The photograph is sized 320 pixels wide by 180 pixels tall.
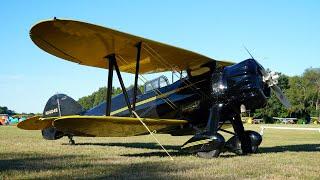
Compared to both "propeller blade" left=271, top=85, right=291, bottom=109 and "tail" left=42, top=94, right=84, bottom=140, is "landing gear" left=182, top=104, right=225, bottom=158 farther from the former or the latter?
"tail" left=42, top=94, right=84, bottom=140

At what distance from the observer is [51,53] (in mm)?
10766

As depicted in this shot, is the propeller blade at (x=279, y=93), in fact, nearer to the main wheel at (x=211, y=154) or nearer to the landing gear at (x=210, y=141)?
the landing gear at (x=210, y=141)

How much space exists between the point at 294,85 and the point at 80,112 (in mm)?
87735

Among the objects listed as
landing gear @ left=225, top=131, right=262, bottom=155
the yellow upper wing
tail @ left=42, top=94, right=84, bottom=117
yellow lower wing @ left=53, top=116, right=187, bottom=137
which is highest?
the yellow upper wing

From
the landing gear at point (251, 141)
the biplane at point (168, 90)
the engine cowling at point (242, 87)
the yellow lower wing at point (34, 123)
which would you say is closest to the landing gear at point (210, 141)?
the biplane at point (168, 90)

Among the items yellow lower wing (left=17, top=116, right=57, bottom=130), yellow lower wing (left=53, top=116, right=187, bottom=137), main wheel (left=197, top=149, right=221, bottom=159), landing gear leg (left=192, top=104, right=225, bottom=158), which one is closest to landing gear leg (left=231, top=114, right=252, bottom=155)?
landing gear leg (left=192, top=104, right=225, bottom=158)

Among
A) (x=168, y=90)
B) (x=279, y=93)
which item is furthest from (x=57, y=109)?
(x=279, y=93)

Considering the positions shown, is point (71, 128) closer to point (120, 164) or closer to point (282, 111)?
point (120, 164)

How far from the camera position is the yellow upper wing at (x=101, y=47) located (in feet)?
30.2

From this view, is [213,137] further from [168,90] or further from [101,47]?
[101,47]

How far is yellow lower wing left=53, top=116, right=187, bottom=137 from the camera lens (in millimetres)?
9438

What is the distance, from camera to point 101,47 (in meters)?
10.7

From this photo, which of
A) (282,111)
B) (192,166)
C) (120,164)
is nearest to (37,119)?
(120,164)

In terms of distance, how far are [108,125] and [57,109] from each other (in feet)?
16.3
